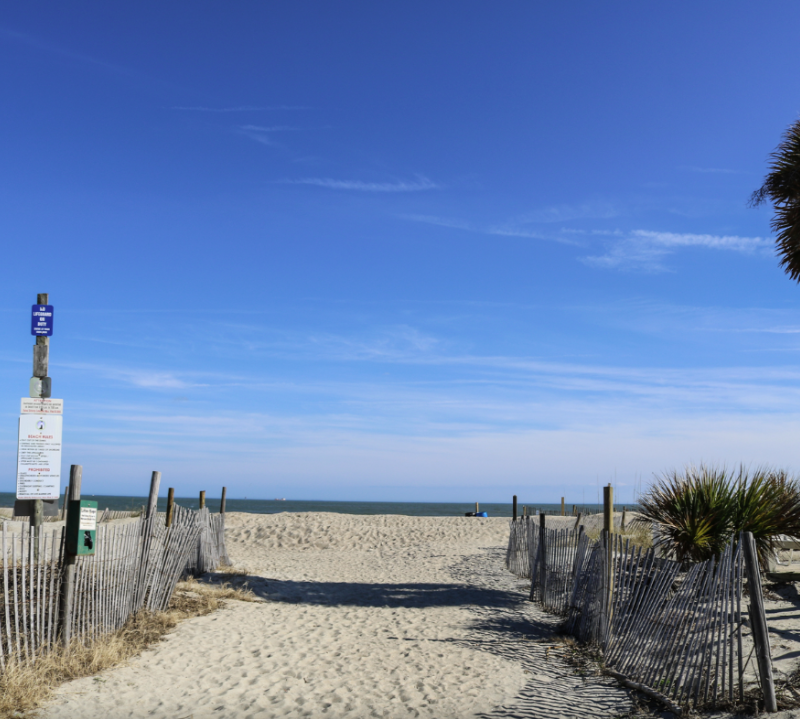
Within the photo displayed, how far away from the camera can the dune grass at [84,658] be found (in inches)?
220

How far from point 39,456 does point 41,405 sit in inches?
28.7

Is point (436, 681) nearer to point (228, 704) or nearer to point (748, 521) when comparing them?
point (228, 704)

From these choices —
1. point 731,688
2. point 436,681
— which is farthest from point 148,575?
point 731,688

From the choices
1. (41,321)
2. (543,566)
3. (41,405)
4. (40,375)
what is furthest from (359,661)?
(41,321)

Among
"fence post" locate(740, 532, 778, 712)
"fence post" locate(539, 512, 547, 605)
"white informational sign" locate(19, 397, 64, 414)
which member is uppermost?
"white informational sign" locate(19, 397, 64, 414)

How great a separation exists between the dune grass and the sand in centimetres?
16

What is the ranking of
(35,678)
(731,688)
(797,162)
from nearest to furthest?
(731,688) → (35,678) → (797,162)

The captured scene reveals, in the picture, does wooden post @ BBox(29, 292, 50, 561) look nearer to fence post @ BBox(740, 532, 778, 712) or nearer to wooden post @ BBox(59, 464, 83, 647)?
wooden post @ BBox(59, 464, 83, 647)

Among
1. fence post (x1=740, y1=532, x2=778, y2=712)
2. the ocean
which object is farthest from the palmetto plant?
the ocean

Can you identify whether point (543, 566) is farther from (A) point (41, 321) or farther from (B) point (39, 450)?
(A) point (41, 321)

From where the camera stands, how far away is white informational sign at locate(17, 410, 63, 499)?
945cm

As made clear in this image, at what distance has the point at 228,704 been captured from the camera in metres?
6.05

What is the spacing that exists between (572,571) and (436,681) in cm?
371

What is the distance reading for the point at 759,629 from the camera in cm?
505
